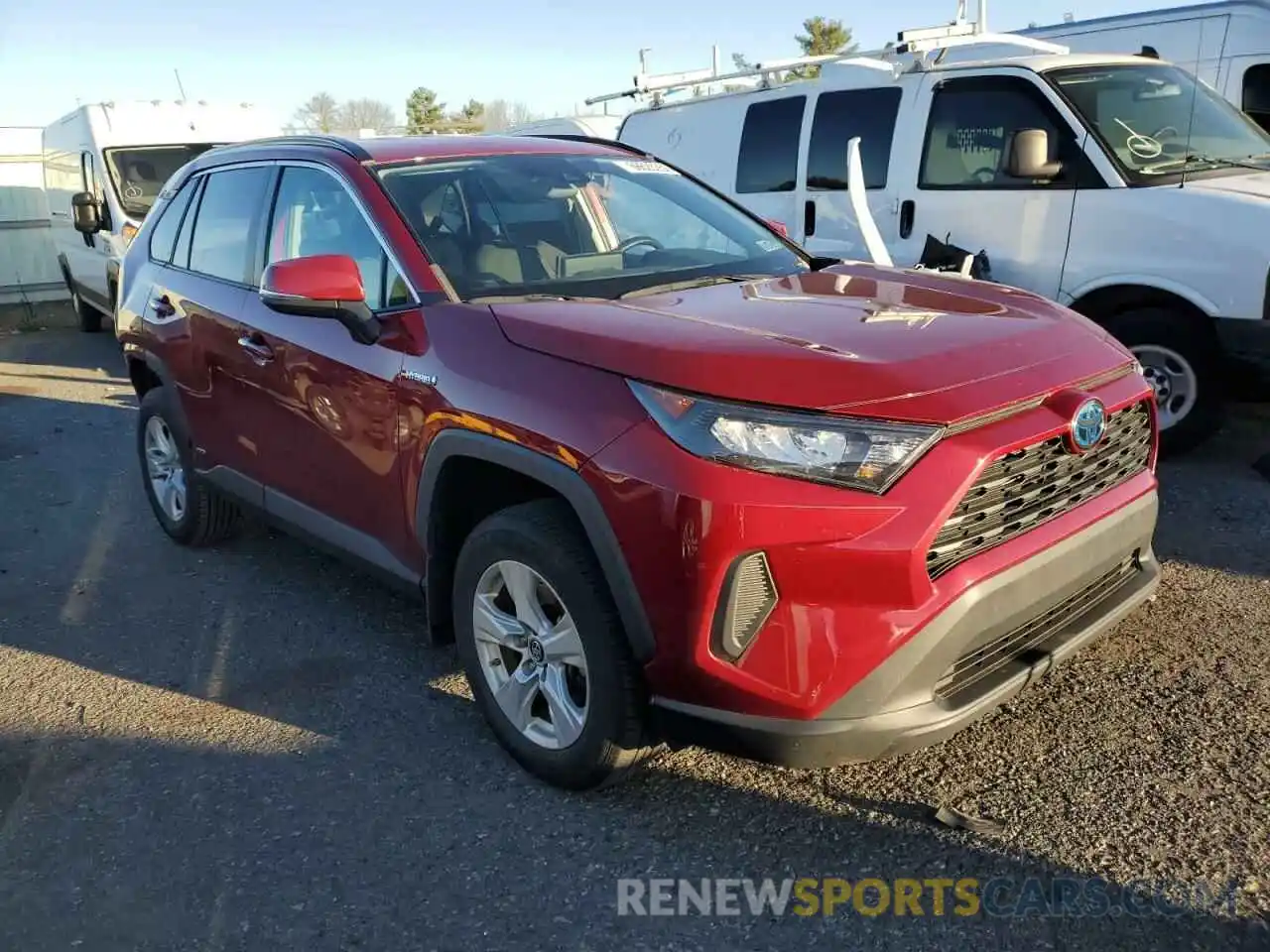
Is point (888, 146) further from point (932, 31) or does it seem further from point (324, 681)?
point (324, 681)

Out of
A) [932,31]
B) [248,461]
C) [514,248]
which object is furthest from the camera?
[932,31]

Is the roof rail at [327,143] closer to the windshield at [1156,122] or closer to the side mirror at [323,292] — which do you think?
the side mirror at [323,292]

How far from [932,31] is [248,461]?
490 cm

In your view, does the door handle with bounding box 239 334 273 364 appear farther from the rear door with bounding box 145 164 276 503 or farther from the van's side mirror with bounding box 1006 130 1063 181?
the van's side mirror with bounding box 1006 130 1063 181

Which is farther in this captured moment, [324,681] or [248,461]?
[248,461]

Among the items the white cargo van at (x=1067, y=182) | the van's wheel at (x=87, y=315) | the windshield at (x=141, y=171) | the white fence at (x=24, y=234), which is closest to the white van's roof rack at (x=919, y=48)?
the white cargo van at (x=1067, y=182)

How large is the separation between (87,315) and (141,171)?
2982 millimetres

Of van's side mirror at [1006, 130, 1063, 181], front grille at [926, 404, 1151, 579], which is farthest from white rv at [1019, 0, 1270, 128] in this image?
front grille at [926, 404, 1151, 579]

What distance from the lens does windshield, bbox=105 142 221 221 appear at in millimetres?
10594

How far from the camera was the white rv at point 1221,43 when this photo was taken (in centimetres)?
796

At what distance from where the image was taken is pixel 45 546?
5398 mm

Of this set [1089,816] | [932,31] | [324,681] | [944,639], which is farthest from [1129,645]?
[932,31]

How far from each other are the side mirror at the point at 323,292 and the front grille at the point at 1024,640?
6.36 ft

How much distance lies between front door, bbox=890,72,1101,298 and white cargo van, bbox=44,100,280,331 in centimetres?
743
